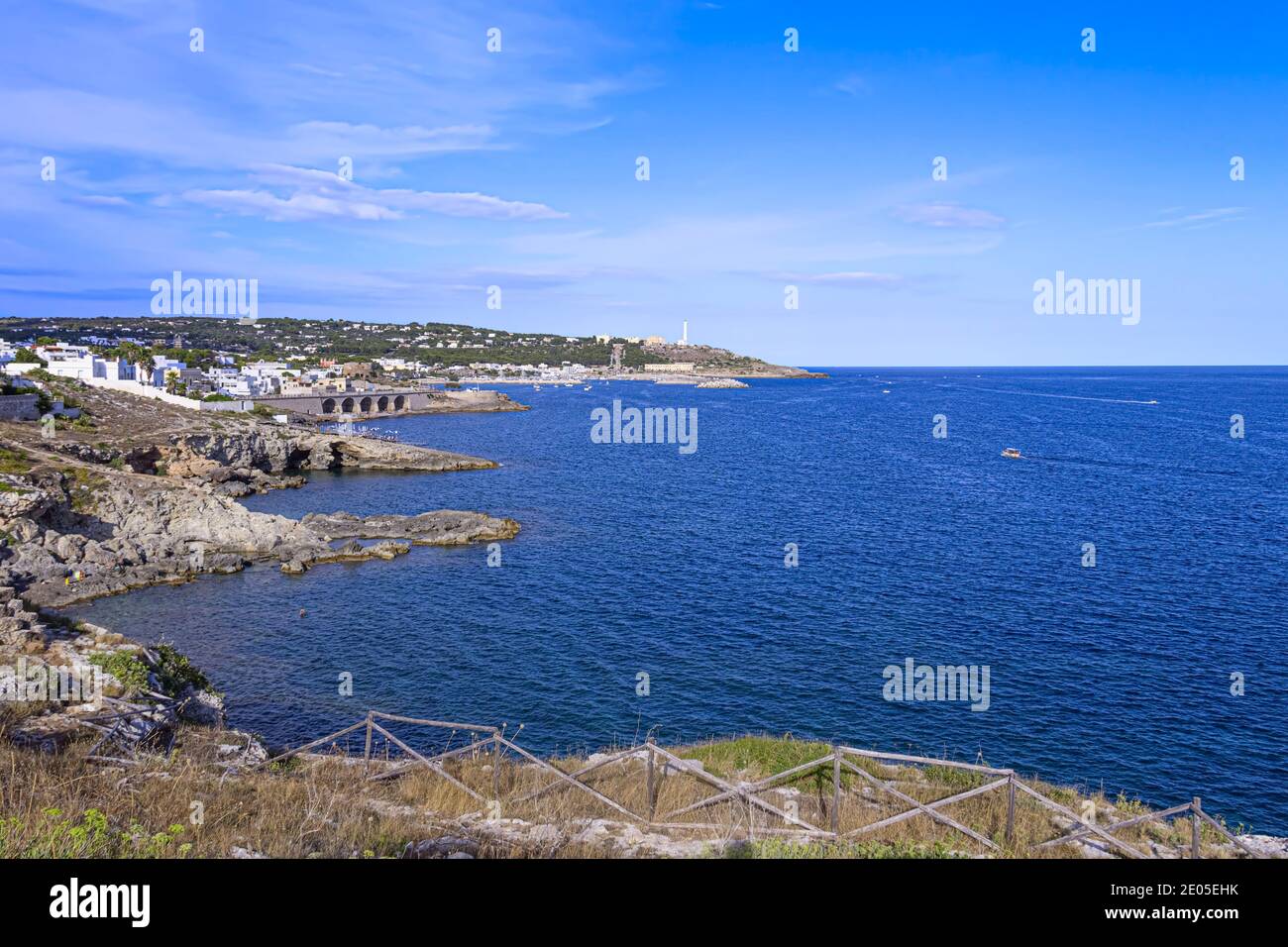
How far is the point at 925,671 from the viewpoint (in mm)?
30438

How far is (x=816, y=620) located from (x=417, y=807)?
25114 mm

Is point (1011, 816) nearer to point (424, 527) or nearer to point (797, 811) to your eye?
point (797, 811)

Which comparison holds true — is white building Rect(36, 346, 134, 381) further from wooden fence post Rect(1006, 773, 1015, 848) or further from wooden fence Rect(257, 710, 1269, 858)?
wooden fence post Rect(1006, 773, 1015, 848)

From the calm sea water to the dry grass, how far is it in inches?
304

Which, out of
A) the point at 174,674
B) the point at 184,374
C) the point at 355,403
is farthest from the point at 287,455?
the point at 174,674

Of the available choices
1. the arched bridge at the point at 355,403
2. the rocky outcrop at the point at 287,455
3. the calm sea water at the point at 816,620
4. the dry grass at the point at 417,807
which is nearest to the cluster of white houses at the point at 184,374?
the arched bridge at the point at 355,403

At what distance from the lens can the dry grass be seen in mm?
9602

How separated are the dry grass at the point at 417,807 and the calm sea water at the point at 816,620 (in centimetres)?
773

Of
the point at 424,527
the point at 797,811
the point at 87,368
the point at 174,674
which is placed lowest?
the point at 797,811

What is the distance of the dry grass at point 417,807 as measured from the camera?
9602mm

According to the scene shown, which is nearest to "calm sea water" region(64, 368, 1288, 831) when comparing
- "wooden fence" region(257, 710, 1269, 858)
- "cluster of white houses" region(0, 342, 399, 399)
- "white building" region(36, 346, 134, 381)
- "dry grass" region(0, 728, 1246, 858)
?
"dry grass" region(0, 728, 1246, 858)

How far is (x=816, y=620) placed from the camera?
36531 mm

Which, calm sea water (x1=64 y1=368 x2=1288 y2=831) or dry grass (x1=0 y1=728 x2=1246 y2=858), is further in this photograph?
calm sea water (x1=64 y1=368 x2=1288 y2=831)

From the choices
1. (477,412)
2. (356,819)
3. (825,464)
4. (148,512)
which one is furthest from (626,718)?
(477,412)
